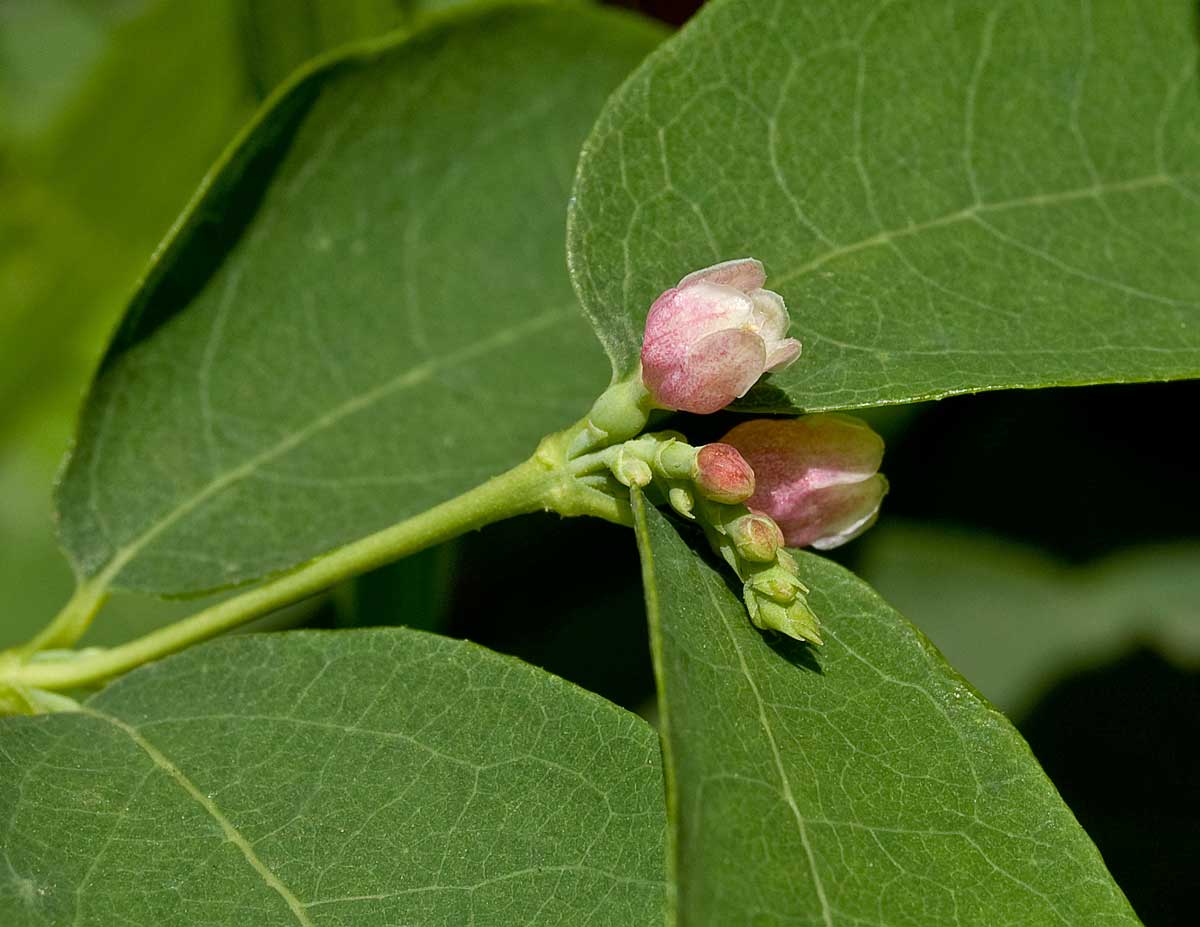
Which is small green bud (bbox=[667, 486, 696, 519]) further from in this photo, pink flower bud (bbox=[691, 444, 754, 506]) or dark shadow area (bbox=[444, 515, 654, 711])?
dark shadow area (bbox=[444, 515, 654, 711])

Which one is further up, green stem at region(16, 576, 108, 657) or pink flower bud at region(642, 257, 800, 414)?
pink flower bud at region(642, 257, 800, 414)

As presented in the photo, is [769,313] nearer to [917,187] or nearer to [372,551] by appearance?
[917,187]

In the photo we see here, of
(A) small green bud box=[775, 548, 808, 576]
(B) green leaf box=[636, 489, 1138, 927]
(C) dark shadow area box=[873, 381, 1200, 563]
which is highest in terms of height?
(A) small green bud box=[775, 548, 808, 576]

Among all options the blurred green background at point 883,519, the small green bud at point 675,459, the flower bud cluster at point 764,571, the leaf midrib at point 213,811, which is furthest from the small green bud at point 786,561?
the blurred green background at point 883,519

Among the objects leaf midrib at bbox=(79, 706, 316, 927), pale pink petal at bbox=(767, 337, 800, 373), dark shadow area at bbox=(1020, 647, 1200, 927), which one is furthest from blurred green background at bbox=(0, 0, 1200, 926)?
pale pink petal at bbox=(767, 337, 800, 373)

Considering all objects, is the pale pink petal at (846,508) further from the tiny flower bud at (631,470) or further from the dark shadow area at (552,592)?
the dark shadow area at (552,592)

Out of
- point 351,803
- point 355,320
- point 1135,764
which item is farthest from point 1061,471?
point 351,803
